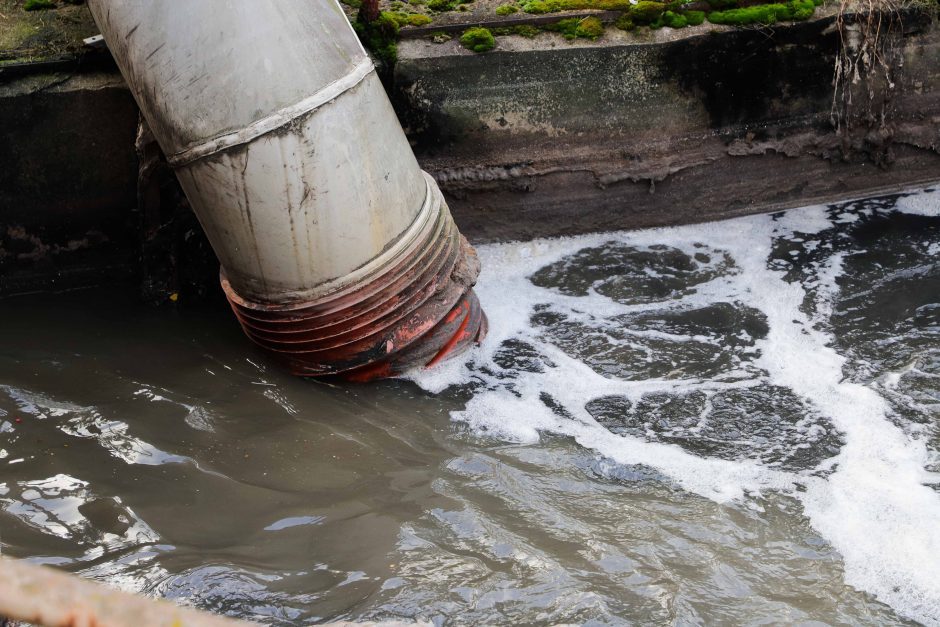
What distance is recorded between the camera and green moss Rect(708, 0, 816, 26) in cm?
525

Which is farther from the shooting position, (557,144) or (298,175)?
(557,144)

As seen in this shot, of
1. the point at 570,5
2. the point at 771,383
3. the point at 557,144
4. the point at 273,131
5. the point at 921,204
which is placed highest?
the point at 570,5

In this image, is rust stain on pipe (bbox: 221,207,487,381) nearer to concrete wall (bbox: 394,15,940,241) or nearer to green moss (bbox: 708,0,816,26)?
concrete wall (bbox: 394,15,940,241)

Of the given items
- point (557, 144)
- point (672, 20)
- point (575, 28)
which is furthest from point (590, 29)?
point (557, 144)

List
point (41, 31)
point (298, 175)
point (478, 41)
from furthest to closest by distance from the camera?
point (478, 41) < point (41, 31) < point (298, 175)

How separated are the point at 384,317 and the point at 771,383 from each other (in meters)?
1.84

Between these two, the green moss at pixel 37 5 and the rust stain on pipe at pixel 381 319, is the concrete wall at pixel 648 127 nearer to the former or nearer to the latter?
the rust stain on pipe at pixel 381 319

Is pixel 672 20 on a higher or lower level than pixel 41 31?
lower

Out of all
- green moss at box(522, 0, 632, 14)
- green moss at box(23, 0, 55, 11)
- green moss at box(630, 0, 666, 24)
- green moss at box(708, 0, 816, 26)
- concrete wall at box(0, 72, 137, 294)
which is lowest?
concrete wall at box(0, 72, 137, 294)

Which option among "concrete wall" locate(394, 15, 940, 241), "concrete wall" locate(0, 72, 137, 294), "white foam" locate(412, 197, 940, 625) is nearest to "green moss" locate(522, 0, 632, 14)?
"concrete wall" locate(394, 15, 940, 241)

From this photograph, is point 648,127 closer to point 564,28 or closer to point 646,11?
point 646,11

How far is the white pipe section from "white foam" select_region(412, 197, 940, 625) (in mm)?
857

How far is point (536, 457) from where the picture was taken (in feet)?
12.0

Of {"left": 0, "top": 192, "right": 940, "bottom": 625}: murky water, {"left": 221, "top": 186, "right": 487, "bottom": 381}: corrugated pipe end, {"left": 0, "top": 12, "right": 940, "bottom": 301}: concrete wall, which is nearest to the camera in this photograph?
{"left": 0, "top": 192, "right": 940, "bottom": 625}: murky water
